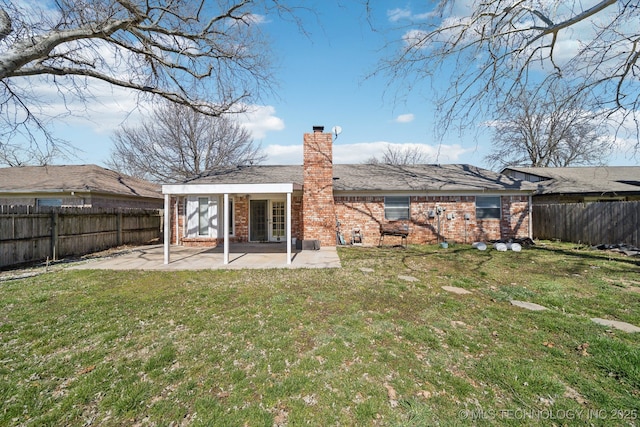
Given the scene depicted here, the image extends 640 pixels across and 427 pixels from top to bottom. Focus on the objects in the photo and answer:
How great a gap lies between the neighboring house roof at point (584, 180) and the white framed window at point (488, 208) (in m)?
4.02

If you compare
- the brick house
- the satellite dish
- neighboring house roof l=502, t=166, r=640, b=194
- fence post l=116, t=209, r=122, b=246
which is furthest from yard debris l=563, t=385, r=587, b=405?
neighboring house roof l=502, t=166, r=640, b=194

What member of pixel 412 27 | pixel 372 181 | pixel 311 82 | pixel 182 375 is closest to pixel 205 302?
pixel 182 375

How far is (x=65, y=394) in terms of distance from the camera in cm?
267

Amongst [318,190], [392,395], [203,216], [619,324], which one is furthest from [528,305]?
[203,216]

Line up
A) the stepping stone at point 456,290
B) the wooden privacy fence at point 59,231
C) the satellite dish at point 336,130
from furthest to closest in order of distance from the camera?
the satellite dish at point 336,130, the wooden privacy fence at point 59,231, the stepping stone at point 456,290

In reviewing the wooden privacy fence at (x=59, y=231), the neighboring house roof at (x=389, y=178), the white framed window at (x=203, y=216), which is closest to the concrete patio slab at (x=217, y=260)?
the wooden privacy fence at (x=59, y=231)

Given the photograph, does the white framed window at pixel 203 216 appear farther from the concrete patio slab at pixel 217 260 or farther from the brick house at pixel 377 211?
the concrete patio slab at pixel 217 260

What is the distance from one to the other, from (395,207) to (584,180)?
13.7 m

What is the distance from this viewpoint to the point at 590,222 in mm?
11703

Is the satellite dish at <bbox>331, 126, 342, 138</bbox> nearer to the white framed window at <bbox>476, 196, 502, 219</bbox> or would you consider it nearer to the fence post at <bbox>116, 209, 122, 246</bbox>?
the white framed window at <bbox>476, 196, 502, 219</bbox>

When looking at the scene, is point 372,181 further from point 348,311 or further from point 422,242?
point 348,311

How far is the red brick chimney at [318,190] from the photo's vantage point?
37.9ft

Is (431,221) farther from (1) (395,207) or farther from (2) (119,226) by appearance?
(2) (119,226)

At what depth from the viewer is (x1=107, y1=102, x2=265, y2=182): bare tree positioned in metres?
22.0
